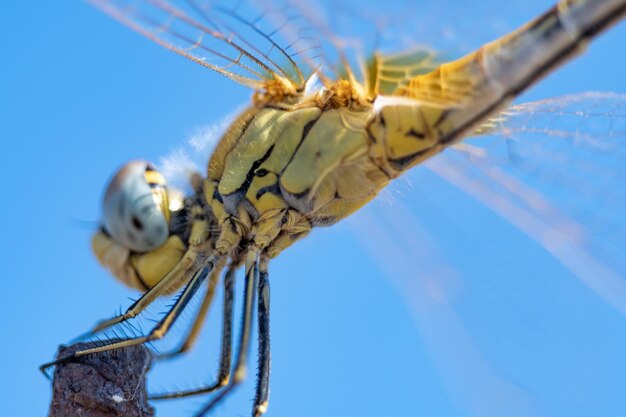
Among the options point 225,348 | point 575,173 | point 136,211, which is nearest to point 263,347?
point 225,348

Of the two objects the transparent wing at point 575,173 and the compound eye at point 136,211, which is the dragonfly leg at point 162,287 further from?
the transparent wing at point 575,173

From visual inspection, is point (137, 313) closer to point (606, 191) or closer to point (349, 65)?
point (349, 65)

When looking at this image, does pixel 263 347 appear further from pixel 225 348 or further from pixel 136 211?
pixel 136 211

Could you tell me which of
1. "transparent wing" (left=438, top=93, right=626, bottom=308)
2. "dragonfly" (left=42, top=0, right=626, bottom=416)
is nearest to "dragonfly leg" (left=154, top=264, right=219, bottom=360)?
"dragonfly" (left=42, top=0, right=626, bottom=416)

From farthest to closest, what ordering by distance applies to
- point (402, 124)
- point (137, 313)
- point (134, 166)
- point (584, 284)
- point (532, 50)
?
point (584, 284) → point (134, 166) → point (137, 313) → point (402, 124) → point (532, 50)

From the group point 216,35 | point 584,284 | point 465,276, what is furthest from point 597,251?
point 216,35

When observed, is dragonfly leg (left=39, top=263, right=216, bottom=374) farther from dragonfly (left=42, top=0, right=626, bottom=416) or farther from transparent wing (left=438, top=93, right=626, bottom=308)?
transparent wing (left=438, top=93, right=626, bottom=308)
